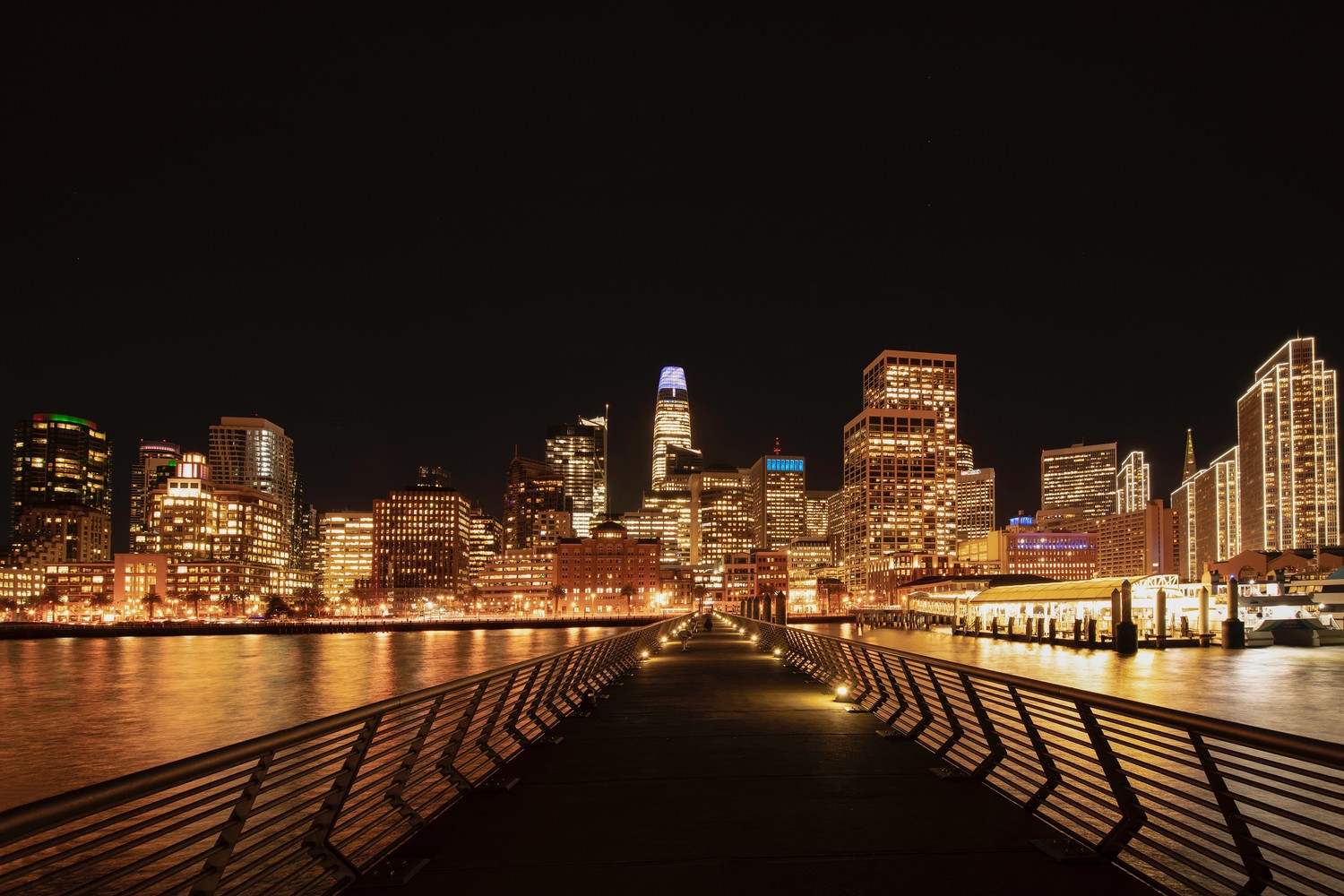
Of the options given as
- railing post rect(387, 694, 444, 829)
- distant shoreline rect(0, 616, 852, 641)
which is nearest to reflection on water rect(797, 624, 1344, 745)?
railing post rect(387, 694, 444, 829)

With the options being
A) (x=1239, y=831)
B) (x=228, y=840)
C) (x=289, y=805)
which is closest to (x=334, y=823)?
(x=228, y=840)

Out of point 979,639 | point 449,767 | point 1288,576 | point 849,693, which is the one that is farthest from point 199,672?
point 1288,576

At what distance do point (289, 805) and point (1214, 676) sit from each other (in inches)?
1588

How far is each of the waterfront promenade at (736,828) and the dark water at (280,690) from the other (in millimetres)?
16506

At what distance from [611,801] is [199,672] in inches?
3013

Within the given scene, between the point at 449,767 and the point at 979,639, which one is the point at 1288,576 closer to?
the point at 979,639

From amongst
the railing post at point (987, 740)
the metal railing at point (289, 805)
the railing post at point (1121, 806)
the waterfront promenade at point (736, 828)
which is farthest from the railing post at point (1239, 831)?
the metal railing at point (289, 805)

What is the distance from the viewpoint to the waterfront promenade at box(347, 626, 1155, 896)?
21.0 feet

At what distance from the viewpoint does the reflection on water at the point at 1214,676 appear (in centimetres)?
2870

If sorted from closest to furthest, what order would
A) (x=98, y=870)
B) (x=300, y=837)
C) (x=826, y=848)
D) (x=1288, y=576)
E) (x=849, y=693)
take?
(x=300, y=837)
(x=826, y=848)
(x=98, y=870)
(x=849, y=693)
(x=1288, y=576)

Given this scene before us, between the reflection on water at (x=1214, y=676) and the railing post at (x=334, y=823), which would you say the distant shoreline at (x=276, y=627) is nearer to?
the reflection on water at (x=1214, y=676)

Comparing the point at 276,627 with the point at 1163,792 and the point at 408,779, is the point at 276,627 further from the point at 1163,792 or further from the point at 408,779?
the point at 408,779

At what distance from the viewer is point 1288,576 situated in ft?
505

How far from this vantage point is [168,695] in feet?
183
